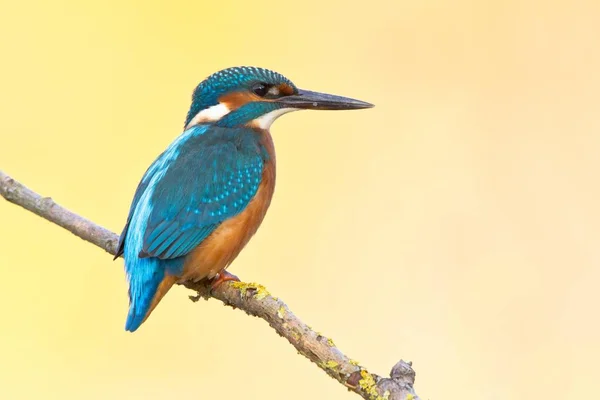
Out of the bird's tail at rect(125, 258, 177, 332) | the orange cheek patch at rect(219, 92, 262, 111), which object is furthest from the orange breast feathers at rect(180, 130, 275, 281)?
the orange cheek patch at rect(219, 92, 262, 111)

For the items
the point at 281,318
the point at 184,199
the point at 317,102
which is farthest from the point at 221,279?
the point at 317,102

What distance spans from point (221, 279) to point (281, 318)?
576 mm

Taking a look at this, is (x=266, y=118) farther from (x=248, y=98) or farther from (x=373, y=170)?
(x=373, y=170)

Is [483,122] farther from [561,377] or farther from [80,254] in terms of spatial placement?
[80,254]

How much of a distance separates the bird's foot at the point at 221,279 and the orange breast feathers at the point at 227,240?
0.04 ft

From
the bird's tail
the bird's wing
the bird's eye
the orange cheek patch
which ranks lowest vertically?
the bird's tail

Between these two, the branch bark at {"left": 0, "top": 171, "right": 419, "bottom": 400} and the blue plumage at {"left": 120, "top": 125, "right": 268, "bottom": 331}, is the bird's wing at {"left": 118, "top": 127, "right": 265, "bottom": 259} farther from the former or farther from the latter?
the branch bark at {"left": 0, "top": 171, "right": 419, "bottom": 400}

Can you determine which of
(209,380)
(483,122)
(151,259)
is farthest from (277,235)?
(151,259)

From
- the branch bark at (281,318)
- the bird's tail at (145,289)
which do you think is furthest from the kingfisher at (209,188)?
the branch bark at (281,318)

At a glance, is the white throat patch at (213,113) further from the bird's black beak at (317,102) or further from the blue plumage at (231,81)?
the bird's black beak at (317,102)

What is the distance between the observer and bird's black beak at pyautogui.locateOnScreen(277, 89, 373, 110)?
3.16m

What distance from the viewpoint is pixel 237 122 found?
314 centimetres

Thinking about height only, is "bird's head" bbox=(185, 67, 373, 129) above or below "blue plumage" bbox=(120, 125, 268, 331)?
above

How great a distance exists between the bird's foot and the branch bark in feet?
0.06
